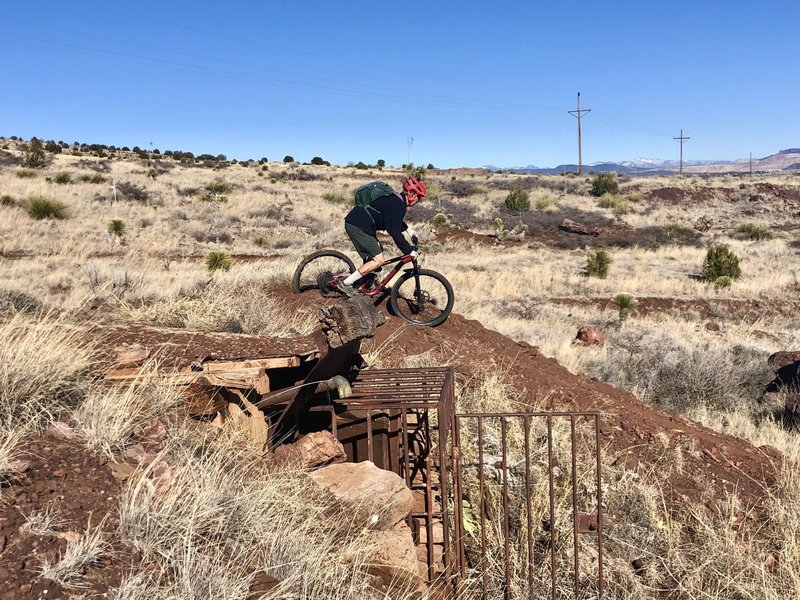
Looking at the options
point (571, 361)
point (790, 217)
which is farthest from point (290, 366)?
point (790, 217)

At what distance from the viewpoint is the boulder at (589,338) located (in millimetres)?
9695

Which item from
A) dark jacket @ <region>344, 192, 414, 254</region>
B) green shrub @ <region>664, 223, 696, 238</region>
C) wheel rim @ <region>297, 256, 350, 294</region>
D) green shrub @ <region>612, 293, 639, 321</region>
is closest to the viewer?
dark jacket @ <region>344, 192, 414, 254</region>

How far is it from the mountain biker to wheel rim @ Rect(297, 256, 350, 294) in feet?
1.33

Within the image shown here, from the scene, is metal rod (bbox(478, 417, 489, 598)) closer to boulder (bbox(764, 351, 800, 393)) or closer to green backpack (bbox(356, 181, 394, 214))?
green backpack (bbox(356, 181, 394, 214))

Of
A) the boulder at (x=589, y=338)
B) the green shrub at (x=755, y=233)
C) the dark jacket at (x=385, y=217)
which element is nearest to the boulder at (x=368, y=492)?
the dark jacket at (x=385, y=217)

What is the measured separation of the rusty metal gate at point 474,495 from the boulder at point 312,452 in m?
0.17

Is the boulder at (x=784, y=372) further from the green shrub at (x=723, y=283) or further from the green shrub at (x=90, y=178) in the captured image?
the green shrub at (x=90, y=178)

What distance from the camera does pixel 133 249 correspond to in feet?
52.3

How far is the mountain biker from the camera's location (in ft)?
23.8

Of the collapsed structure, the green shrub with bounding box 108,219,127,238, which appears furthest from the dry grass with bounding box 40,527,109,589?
the green shrub with bounding box 108,219,127,238

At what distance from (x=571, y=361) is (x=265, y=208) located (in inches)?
805

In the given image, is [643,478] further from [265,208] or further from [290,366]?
[265,208]

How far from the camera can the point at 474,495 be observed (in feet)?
14.4

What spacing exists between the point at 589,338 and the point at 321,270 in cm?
417
